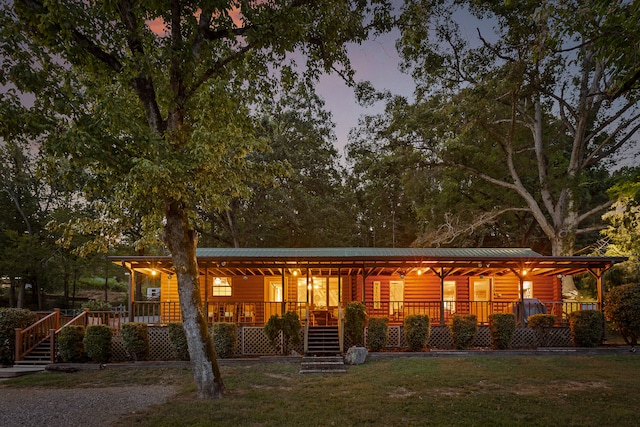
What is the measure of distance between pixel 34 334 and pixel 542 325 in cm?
1568

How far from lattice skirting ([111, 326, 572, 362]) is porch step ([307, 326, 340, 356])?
0.36m

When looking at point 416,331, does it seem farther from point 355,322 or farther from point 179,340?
point 179,340

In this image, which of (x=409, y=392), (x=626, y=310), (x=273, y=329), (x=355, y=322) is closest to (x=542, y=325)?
(x=626, y=310)

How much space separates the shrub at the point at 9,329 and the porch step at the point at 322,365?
836 centimetres

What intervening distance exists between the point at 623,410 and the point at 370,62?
8.85 metres

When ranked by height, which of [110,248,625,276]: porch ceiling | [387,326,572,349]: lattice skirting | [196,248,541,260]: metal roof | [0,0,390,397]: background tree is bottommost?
[387,326,572,349]: lattice skirting

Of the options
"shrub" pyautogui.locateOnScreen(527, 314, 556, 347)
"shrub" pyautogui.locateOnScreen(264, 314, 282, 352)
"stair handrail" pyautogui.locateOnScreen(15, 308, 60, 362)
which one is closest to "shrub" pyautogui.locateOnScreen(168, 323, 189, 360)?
"shrub" pyautogui.locateOnScreen(264, 314, 282, 352)

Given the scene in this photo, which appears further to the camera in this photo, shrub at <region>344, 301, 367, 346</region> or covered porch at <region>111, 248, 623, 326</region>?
covered porch at <region>111, 248, 623, 326</region>

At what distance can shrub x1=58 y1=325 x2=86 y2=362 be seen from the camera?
12633 mm

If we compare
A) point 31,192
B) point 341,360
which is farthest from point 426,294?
point 31,192

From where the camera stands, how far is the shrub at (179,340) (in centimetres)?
1279

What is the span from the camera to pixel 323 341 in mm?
14000

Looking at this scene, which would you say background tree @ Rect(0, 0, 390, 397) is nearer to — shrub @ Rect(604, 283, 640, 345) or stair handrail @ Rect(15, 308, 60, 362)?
stair handrail @ Rect(15, 308, 60, 362)

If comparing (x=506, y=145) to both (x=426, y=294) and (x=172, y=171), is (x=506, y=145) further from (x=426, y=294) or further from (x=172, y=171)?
(x=172, y=171)
